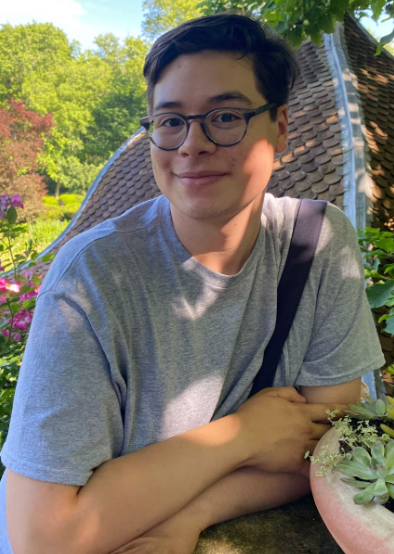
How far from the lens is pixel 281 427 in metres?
1.18

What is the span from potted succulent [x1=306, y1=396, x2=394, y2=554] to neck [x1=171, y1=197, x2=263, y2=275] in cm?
48

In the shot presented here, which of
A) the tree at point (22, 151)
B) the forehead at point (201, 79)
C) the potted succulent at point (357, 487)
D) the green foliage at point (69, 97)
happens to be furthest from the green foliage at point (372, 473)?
the green foliage at point (69, 97)

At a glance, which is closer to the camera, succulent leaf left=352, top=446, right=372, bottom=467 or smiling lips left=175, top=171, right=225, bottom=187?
succulent leaf left=352, top=446, right=372, bottom=467

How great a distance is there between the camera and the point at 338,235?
1.39m

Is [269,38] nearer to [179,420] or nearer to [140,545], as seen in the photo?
[179,420]

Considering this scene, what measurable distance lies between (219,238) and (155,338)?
318mm

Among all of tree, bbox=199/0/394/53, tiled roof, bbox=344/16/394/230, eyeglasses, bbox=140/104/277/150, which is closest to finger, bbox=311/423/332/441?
eyeglasses, bbox=140/104/277/150

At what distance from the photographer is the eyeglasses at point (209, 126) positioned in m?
1.13

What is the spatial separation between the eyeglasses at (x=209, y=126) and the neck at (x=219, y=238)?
0.17m

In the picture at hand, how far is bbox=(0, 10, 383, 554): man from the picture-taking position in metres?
0.95

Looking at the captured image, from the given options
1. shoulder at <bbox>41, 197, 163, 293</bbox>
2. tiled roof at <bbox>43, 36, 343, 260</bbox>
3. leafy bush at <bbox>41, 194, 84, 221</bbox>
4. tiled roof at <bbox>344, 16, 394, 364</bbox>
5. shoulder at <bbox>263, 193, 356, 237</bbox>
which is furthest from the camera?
leafy bush at <bbox>41, 194, 84, 221</bbox>

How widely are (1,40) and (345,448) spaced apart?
36.1m

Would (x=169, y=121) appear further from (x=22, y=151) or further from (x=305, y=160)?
(x=22, y=151)

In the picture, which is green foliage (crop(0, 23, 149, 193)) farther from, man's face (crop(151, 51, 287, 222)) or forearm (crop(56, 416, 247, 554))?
forearm (crop(56, 416, 247, 554))
